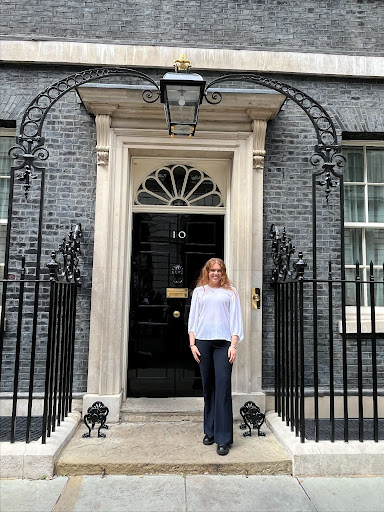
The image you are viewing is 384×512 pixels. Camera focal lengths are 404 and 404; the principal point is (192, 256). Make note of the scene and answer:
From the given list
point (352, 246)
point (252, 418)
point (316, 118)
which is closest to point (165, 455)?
point (252, 418)

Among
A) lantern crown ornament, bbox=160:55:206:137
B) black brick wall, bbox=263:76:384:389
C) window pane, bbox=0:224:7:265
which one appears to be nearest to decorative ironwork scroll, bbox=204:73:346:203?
lantern crown ornament, bbox=160:55:206:137

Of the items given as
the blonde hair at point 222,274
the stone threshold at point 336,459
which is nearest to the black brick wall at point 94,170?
the blonde hair at point 222,274

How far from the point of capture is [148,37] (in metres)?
5.16

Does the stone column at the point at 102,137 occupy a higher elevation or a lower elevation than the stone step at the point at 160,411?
higher

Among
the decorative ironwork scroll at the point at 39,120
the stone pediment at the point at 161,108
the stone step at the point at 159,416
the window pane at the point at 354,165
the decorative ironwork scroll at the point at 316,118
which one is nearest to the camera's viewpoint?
the decorative ironwork scroll at the point at 39,120

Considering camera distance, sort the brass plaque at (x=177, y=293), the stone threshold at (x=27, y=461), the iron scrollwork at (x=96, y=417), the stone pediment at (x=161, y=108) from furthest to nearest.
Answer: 1. the brass plaque at (x=177, y=293)
2. the stone pediment at (x=161, y=108)
3. the iron scrollwork at (x=96, y=417)
4. the stone threshold at (x=27, y=461)

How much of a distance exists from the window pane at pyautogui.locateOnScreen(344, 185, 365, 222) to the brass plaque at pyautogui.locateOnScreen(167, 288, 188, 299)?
232cm

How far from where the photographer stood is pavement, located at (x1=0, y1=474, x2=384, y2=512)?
2.94m

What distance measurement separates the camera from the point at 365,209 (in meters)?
5.30

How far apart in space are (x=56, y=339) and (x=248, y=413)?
205 centimetres

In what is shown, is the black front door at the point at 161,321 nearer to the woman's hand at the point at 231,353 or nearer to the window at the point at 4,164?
the woman's hand at the point at 231,353

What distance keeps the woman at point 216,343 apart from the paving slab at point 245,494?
1.07ft

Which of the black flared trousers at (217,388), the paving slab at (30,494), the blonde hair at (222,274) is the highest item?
the blonde hair at (222,274)

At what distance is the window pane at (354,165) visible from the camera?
17.6 ft
